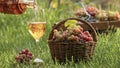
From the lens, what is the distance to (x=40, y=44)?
5809 millimetres

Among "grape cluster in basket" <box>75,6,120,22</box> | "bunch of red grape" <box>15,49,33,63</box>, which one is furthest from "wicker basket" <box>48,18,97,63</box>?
"grape cluster in basket" <box>75,6,120,22</box>

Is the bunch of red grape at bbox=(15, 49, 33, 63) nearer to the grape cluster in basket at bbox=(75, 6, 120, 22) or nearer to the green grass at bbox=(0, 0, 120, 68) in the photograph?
the green grass at bbox=(0, 0, 120, 68)

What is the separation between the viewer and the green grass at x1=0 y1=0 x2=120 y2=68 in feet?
14.9

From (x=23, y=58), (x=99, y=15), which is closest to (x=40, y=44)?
(x=99, y=15)

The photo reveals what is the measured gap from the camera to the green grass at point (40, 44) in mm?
4531

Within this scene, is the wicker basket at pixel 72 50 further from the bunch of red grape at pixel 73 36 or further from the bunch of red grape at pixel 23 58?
the bunch of red grape at pixel 23 58

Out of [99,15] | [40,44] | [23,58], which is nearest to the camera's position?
[23,58]

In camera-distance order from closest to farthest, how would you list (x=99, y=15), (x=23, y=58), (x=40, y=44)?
(x=23, y=58) → (x=40, y=44) → (x=99, y=15)

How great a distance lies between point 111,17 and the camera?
6.30 m

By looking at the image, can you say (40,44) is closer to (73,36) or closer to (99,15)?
(99,15)

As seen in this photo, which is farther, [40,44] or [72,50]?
[40,44]

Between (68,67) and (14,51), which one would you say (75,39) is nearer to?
(68,67)

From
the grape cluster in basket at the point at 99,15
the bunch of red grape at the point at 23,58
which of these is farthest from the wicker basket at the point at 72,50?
the grape cluster in basket at the point at 99,15

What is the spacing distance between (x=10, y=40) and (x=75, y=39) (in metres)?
1.78
